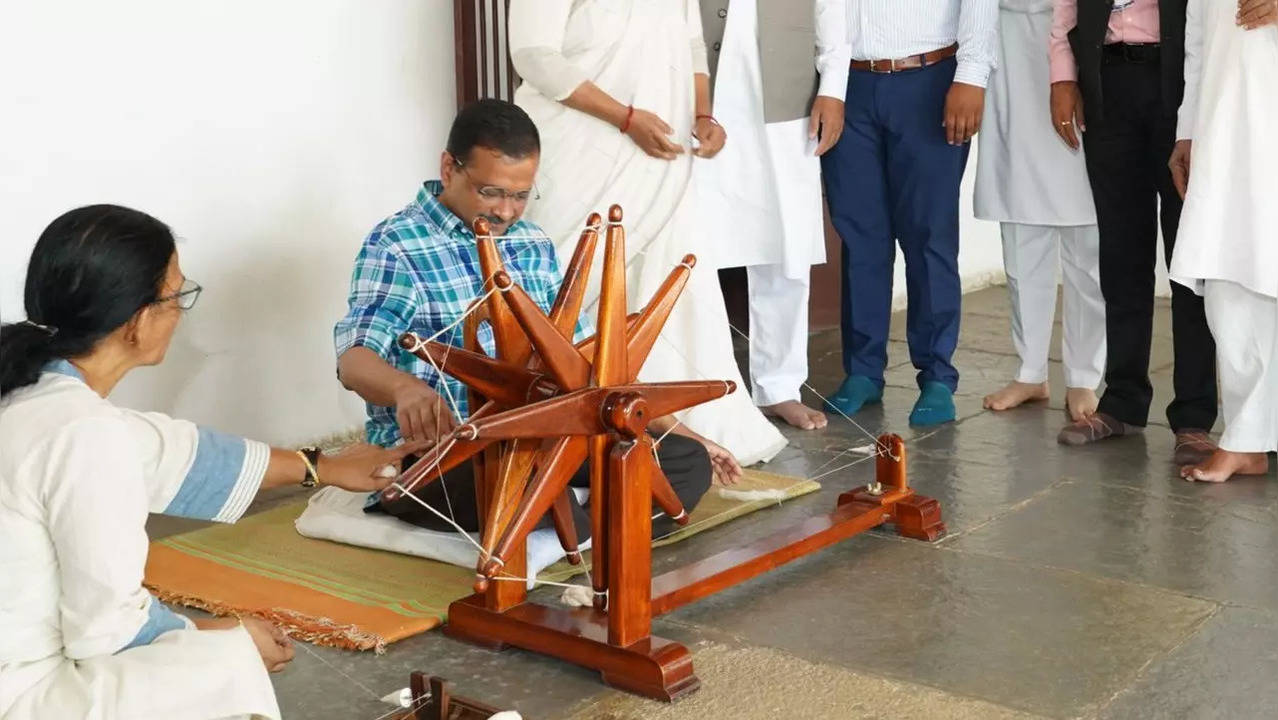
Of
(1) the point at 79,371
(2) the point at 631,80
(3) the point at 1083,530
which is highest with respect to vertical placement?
(2) the point at 631,80

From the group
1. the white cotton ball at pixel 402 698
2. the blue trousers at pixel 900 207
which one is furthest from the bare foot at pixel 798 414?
the white cotton ball at pixel 402 698

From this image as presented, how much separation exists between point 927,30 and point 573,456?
2.40 m

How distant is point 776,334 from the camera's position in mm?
4684

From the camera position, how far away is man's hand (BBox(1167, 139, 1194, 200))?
12.8 feet

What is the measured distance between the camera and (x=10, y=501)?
1.93 meters

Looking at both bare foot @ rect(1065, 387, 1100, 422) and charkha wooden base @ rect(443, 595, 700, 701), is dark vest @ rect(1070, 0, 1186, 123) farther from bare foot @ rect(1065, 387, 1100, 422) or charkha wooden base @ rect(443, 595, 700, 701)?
charkha wooden base @ rect(443, 595, 700, 701)

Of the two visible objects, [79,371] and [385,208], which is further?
[385,208]

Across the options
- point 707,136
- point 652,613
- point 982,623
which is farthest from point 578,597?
point 707,136

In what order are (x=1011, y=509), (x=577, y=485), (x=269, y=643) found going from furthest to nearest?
(x=1011, y=509) → (x=577, y=485) → (x=269, y=643)

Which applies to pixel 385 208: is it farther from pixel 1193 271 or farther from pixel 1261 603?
pixel 1261 603

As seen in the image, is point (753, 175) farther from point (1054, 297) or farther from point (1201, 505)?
point (1201, 505)

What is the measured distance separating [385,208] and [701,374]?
1150mm

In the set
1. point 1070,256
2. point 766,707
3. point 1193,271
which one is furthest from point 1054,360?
point 766,707

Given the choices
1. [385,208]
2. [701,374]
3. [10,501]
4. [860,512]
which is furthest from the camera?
[385,208]
